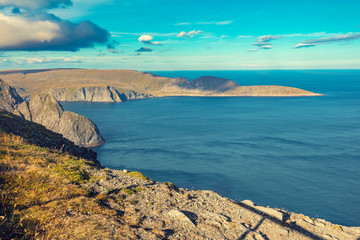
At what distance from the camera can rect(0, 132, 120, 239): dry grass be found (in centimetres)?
974

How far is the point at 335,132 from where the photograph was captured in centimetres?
15412

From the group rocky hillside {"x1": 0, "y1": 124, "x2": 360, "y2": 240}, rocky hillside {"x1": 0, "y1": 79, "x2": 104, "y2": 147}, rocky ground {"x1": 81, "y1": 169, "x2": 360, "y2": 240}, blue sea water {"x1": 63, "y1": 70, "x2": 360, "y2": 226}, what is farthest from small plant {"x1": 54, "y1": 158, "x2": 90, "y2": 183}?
rocky hillside {"x1": 0, "y1": 79, "x2": 104, "y2": 147}

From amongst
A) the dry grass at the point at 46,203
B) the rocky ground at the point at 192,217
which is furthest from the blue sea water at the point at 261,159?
the dry grass at the point at 46,203

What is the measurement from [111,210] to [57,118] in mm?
186650

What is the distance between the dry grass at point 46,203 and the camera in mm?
9742

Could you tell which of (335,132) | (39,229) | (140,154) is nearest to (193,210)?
(39,229)

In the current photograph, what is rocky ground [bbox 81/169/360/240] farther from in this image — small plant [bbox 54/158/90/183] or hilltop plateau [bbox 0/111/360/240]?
small plant [bbox 54/158/90/183]

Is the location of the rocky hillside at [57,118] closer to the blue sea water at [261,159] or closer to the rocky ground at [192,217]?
the blue sea water at [261,159]

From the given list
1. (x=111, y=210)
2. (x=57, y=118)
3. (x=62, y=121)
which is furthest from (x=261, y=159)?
(x=57, y=118)

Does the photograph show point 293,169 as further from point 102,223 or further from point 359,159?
point 102,223

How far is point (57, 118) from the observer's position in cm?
17662

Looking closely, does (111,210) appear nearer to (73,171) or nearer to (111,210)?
(111,210)

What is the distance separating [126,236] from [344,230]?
17044 mm

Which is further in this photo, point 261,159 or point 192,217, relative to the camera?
point 261,159
